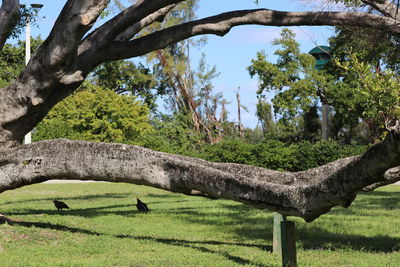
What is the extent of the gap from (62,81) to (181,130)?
3021 cm

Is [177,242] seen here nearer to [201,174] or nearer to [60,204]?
[201,174]

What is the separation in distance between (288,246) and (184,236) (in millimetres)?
3867

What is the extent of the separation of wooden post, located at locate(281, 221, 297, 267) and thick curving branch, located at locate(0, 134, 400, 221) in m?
0.26

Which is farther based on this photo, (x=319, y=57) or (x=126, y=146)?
(x=319, y=57)

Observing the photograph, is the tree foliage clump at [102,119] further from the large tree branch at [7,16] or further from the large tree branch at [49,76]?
the large tree branch at [49,76]

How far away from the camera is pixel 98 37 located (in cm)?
1198

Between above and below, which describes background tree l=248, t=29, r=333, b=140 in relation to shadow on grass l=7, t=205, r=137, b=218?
above

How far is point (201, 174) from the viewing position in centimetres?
977

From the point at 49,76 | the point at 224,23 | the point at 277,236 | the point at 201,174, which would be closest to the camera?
the point at 201,174

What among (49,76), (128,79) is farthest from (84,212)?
(128,79)

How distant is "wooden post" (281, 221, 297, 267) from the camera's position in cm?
870

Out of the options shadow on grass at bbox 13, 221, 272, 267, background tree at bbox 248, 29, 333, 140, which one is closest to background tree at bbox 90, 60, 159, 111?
background tree at bbox 248, 29, 333, 140

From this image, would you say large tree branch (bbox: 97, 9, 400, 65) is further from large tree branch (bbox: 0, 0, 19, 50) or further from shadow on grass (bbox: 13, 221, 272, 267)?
shadow on grass (bbox: 13, 221, 272, 267)

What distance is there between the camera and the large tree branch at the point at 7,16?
13.0 metres
